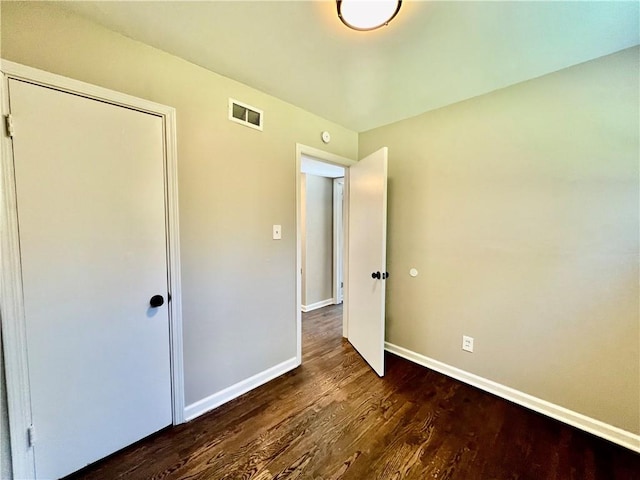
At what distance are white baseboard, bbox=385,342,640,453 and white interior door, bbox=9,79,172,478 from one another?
7.24 ft

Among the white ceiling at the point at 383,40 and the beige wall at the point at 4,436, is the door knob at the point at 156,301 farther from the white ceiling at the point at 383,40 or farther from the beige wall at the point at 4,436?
the white ceiling at the point at 383,40

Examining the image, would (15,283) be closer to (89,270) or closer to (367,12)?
(89,270)

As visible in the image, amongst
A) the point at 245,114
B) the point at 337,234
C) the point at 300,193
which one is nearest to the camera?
the point at 245,114

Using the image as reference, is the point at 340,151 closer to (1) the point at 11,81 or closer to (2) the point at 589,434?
(1) the point at 11,81

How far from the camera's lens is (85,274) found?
135 cm

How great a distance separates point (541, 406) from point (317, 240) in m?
3.05

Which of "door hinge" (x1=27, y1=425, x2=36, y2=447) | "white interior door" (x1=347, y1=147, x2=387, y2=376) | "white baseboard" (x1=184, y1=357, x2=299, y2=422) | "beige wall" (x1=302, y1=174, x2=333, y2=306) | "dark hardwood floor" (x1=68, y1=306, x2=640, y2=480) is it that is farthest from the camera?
"beige wall" (x1=302, y1=174, x2=333, y2=306)

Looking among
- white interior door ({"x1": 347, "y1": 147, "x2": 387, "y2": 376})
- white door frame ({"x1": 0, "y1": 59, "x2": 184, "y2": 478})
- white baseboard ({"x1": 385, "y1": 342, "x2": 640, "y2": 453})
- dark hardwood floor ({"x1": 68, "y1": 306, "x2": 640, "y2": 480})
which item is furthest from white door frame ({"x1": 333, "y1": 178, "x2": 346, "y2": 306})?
white door frame ({"x1": 0, "y1": 59, "x2": 184, "y2": 478})

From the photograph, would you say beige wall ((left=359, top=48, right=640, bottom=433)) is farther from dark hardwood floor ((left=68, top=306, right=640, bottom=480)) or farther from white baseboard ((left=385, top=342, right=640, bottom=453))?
dark hardwood floor ((left=68, top=306, right=640, bottom=480))

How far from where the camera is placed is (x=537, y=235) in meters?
1.83

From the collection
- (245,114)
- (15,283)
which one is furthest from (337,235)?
(15,283)

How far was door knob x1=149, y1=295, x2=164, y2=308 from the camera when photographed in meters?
1.56

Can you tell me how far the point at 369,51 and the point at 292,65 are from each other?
1.62 feet

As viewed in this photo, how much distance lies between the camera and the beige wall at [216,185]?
128 cm
